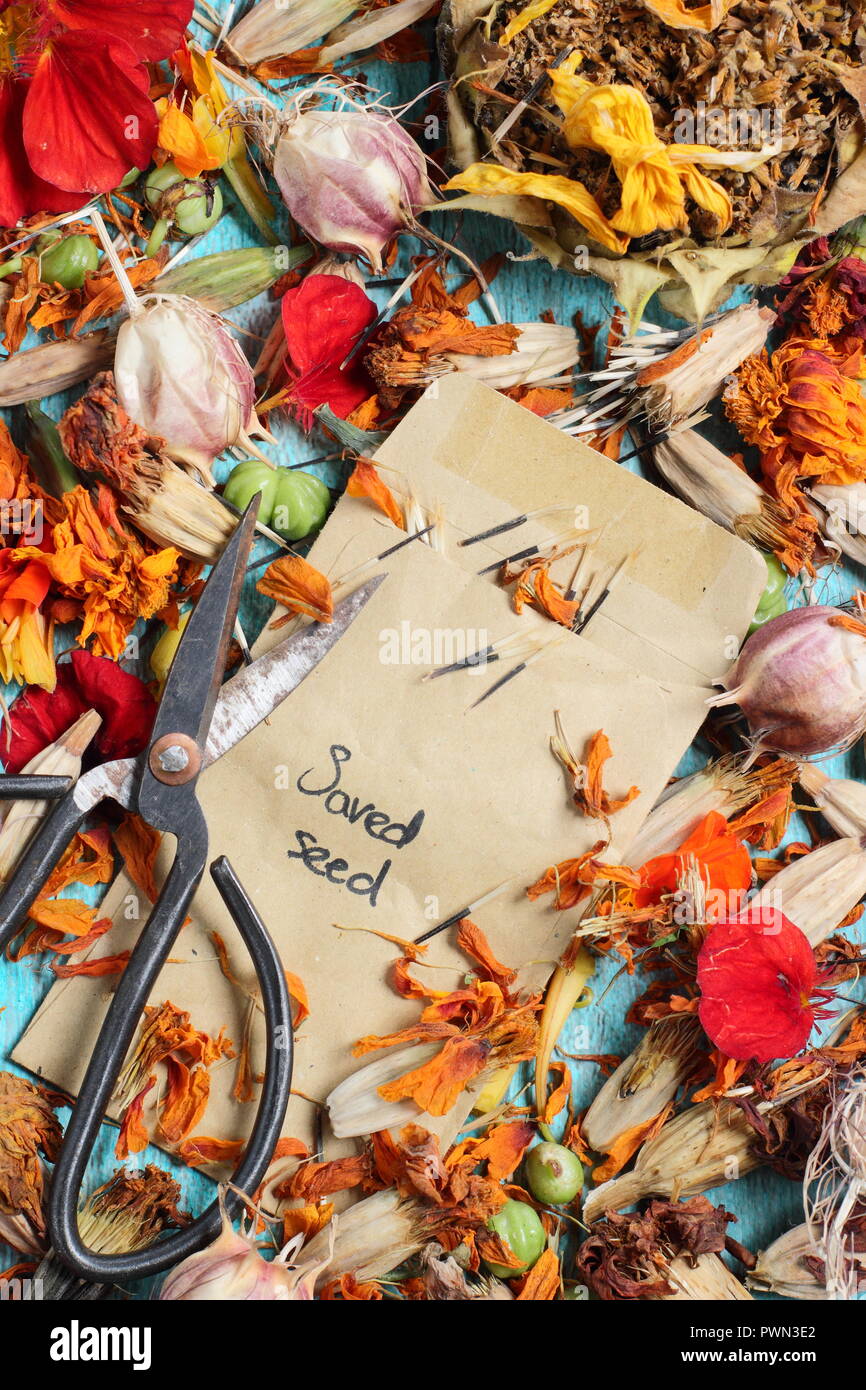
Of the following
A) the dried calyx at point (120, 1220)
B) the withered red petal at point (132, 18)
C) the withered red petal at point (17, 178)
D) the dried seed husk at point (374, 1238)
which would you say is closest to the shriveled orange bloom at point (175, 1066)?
the dried calyx at point (120, 1220)

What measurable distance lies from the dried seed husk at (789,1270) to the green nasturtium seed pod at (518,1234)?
0.20 meters

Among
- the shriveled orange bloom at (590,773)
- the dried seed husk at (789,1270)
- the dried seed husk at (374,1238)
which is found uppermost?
the shriveled orange bloom at (590,773)

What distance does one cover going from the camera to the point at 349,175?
95 centimetres

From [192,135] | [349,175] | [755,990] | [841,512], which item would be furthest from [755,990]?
[192,135]

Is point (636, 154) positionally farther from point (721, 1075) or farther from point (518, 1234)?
point (518, 1234)

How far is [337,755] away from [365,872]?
0.35 ft

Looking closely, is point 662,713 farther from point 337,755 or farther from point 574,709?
point 337,755

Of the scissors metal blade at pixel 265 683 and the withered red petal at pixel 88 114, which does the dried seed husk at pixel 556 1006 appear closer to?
the scissors metal blade at pixel 265 683

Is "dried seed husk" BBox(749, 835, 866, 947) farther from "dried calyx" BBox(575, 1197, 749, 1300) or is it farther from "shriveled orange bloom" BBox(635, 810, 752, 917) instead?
"dried calyx" BBox(575, 1197, 749, 1300)

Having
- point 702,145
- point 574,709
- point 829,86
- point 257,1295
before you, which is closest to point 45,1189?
point 257,1295

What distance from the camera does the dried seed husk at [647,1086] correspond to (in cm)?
99

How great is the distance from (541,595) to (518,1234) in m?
0.55

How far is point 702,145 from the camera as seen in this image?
90 cm

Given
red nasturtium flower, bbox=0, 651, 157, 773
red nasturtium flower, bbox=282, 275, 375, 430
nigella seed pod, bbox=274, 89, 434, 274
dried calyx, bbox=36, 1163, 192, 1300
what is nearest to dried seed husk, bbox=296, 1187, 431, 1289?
dried calyx, bbox=36, 1163, 192, 1300
